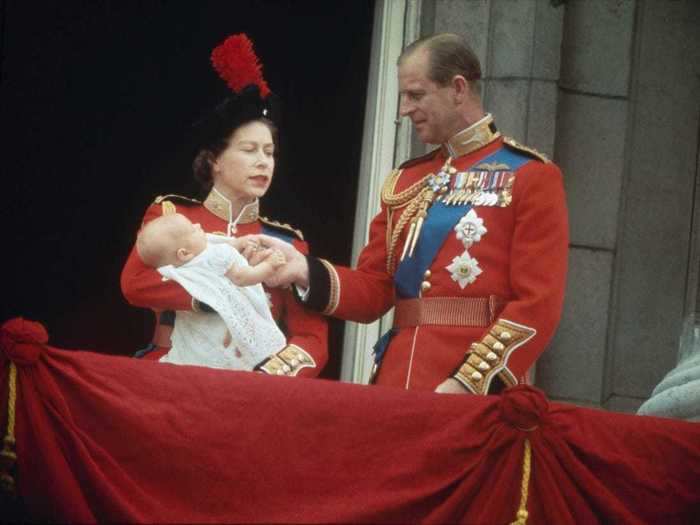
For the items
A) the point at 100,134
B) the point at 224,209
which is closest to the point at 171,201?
the point at 224,209

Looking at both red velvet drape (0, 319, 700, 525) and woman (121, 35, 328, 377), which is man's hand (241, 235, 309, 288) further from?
red velvet drape (0, 319, 700, 525)

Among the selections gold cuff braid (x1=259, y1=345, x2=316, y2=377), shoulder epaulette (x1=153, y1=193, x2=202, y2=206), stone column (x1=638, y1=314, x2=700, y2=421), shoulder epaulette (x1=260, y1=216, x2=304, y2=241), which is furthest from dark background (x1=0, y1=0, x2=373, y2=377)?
stone column (x1=638, y1=314, x2=700, y2=421)

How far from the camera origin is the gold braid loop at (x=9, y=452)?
424 cm

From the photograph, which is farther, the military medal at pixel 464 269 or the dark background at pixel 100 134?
the dark background at pixel 100 134

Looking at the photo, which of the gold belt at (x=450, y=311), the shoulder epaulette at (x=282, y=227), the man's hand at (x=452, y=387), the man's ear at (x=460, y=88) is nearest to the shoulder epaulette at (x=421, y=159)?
the man's ear at (x=460, y=88)

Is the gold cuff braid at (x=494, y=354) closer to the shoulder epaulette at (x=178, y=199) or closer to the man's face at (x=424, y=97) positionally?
the man's face at (x=424, y=97)

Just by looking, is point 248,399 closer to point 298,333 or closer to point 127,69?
point 298,333

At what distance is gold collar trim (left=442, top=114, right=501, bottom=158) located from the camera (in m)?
5.23

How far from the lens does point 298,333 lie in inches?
207

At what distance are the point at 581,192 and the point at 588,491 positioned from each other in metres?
2.34

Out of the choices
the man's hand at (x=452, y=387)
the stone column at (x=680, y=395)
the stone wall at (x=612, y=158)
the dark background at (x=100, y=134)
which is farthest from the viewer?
the stone wall at (x=612, y=158)

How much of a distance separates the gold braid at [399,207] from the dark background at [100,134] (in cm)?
40

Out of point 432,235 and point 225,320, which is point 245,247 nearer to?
point 225,320

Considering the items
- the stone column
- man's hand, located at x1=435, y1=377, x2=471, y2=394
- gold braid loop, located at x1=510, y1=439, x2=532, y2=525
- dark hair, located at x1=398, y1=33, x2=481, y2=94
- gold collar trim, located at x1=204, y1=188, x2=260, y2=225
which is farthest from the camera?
gold collar trim, located at x1=204, y1=188, x2=260, y2=225
